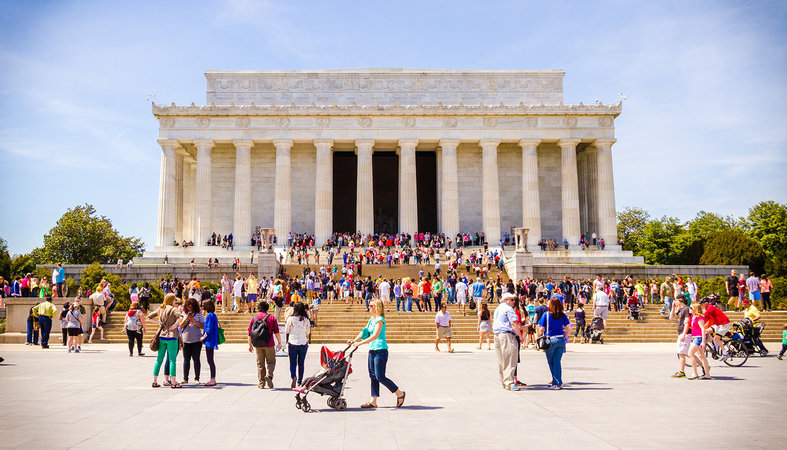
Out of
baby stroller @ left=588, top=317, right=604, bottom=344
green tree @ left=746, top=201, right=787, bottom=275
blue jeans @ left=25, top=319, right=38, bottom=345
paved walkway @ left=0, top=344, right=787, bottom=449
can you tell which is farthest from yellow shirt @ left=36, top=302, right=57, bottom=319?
green tree @ left=746, top=201, right=787, bottom=275

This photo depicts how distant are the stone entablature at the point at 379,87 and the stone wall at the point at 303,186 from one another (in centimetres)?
493

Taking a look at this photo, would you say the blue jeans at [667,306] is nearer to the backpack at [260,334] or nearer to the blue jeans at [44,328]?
the backpack at [260,334]

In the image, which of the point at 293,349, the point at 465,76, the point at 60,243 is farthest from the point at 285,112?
the point at 293,349

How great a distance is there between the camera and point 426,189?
6481cm

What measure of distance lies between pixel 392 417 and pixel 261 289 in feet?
83.1

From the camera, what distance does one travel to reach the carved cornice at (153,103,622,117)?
51.9m

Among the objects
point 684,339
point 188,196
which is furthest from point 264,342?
point 188,196

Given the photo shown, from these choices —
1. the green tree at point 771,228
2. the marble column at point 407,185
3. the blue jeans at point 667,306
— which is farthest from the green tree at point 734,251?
the marble column at point 407,185

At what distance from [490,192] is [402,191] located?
7424mm

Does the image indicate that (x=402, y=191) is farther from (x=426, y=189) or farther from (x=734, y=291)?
(x=734, y=291)

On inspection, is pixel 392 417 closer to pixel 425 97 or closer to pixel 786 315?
pixel 786 315

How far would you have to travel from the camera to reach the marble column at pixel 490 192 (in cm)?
5209

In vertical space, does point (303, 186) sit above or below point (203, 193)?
above

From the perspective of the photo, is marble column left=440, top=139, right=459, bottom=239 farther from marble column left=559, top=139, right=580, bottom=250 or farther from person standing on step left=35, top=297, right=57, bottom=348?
person standing on step left=35, top=297, right=57, bottom=348
